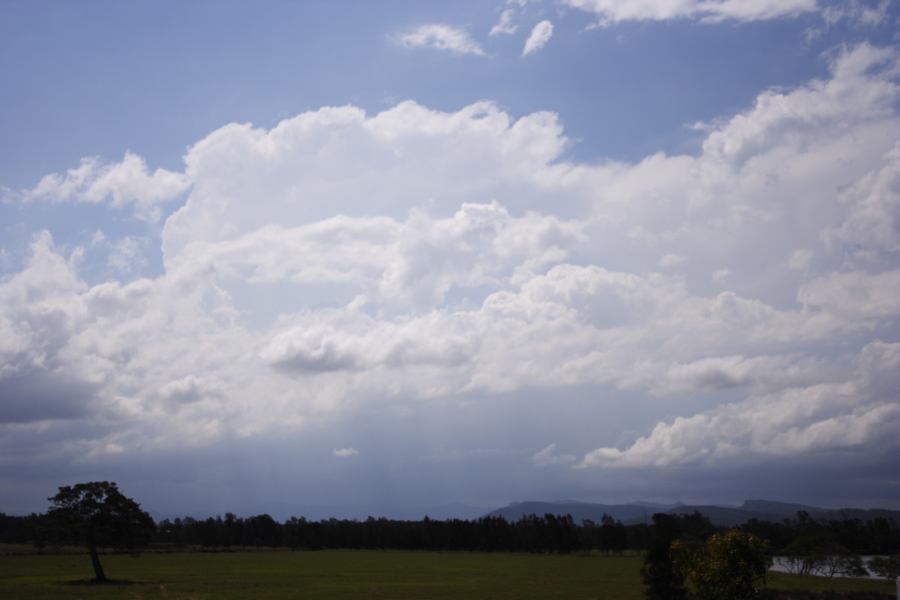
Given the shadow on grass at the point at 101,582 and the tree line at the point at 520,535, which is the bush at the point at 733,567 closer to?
the shadow on grass at the point at 101,582

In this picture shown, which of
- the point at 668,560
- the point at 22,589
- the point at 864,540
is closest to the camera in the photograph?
the point at 668,560

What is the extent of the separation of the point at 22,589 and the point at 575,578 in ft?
174

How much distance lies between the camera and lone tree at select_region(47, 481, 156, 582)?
3000 inches

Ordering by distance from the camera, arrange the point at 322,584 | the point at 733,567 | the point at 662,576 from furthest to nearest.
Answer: the point at 322,584 < the point at 662,576 < the point at 733,567

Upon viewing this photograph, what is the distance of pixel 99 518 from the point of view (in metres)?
77.0

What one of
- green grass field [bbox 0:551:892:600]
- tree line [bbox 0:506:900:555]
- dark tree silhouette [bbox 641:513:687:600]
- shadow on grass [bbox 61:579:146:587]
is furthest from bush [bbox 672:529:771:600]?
tree line [bbox 0:506:900:555]

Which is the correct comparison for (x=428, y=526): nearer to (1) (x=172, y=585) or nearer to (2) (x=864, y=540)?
(2) (x=864, y=540)

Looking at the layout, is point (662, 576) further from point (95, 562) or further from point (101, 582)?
point (95, 562)

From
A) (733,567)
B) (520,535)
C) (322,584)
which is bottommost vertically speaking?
(520,535)

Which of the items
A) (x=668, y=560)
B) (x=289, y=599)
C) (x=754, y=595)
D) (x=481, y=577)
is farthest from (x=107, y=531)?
(x=754, y=595)

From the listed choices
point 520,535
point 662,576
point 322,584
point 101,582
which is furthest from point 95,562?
point 520,535

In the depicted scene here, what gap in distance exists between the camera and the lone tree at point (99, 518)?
7619 centimetres

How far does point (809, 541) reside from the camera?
367ft

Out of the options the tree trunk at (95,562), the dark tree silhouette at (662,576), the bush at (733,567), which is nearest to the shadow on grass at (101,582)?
the tree trunk at (95,562)
